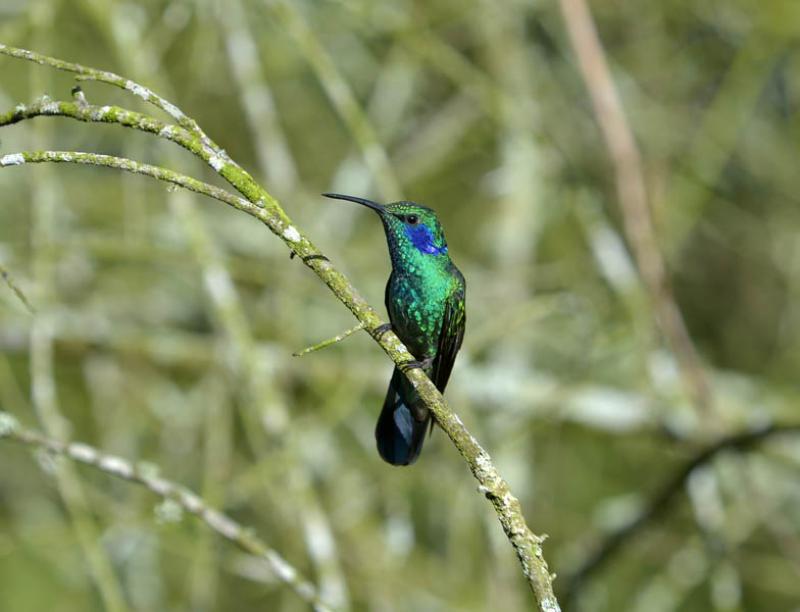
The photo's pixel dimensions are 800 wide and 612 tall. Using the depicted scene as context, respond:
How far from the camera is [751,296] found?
27.9ft

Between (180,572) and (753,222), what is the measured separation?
14.7ft

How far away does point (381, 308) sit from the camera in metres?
6.39

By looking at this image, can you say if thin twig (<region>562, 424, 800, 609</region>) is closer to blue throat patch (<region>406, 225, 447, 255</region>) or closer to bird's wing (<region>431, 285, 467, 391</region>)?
bird's wing (<region>431, 285, 467, 391</region>)

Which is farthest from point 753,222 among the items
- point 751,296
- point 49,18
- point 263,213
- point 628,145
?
point 263,213

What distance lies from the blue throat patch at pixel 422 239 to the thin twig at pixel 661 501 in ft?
4.42

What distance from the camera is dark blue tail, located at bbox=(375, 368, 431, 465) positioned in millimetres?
3295

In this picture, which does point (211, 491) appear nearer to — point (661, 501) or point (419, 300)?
point (419, 300)

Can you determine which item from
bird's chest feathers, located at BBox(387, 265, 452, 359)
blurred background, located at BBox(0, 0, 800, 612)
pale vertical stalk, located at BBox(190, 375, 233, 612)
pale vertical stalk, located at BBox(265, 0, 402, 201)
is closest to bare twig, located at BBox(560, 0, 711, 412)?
blurred background, located at BBox(0, 0, 800, 612)

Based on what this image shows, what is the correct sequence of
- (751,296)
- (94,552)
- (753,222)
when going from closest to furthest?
(94,552) < (753,222) < (751,296)

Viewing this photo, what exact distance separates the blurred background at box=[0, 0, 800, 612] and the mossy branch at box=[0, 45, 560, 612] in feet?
3.52

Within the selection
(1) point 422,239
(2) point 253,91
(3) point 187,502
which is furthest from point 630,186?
(3) point 187,502

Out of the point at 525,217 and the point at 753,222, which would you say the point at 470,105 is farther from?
the point at 753,222

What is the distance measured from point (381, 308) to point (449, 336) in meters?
2.86

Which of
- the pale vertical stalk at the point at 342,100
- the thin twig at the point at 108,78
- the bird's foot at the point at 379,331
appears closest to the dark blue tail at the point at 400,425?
the bird's foot at the point at 379,331
